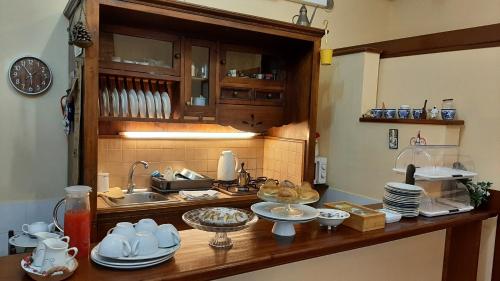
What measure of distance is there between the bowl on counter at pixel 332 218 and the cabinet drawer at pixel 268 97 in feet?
5.38

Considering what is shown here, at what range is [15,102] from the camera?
103 inches

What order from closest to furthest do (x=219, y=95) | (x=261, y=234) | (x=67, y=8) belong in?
1. (x=261, y=234)
2. (x=67, y=8)
3. (x=219, y=95)

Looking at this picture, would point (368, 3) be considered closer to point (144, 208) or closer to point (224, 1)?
point (224, 1)

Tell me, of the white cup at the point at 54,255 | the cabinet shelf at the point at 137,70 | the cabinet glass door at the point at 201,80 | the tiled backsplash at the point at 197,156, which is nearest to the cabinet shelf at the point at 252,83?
the cabinet glass door at the point at 201,80

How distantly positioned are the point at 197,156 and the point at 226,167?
29 centimetres

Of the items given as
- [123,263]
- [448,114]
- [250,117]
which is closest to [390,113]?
[448,114]


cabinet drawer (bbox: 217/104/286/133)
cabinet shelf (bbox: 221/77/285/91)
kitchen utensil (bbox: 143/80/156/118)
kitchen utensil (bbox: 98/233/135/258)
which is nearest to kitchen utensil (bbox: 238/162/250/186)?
cabinet drawer (bbox: 217/104/286/133)

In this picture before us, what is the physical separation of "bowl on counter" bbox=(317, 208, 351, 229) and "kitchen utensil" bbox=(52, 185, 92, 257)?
100 centimetres

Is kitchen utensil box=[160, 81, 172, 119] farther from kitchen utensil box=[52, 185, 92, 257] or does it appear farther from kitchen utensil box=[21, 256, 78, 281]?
kitchen utensil box=[21, 256, 78, 281]

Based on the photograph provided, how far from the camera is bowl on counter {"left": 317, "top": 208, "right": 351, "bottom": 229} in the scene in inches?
67.8

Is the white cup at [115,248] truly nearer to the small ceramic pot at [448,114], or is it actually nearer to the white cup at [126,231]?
the white cup at [126,231]

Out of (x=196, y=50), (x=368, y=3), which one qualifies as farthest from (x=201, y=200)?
(x=368, y=3)

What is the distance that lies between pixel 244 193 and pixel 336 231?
1458 millimetres

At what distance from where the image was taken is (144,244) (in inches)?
48.9
